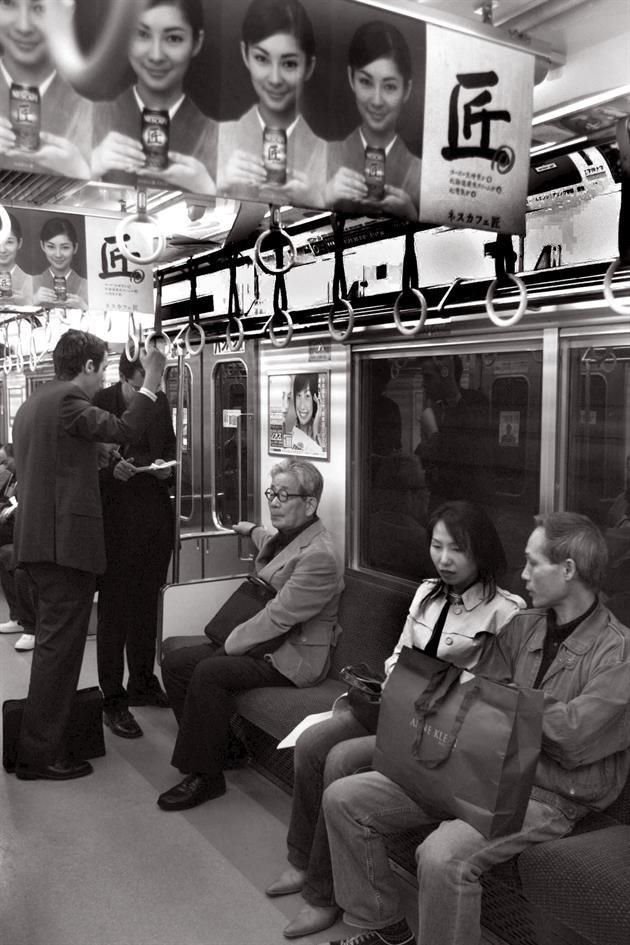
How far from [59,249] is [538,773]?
3918 millimetres

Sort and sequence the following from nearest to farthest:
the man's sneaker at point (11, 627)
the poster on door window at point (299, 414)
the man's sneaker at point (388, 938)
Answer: the man's sneaker at point (388, 938) < the poster on door window at point (299, 414) < the man's sneaker at point (11, 627)

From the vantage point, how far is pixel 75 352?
181 inches

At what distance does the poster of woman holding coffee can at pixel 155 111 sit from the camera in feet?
7.36

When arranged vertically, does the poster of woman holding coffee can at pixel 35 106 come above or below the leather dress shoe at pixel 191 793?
above

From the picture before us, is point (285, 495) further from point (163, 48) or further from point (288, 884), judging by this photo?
point (163, 48)

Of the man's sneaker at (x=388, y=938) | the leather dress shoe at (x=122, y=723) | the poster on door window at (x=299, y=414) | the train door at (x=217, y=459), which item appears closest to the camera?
the man's sneaker at (x=388, y=938)

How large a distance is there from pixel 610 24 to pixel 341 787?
8.79 ft

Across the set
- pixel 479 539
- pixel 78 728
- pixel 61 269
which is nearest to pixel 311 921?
pixel 479 539

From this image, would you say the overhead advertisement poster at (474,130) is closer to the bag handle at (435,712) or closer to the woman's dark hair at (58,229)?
the bag handle at (435,712)

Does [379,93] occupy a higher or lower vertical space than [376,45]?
lower

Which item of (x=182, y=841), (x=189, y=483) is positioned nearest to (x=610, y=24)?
(x=182, y=841)

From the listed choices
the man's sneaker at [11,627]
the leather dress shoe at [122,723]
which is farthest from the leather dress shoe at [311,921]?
the man's sneaker at [11,627]

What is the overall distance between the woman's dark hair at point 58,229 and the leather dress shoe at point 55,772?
2.91m

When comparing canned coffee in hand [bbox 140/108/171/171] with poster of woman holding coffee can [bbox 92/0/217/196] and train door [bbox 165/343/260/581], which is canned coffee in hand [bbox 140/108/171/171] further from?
train door [bbox 165/343/260/581]
